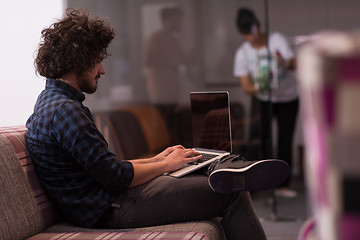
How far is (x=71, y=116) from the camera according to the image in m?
1.62

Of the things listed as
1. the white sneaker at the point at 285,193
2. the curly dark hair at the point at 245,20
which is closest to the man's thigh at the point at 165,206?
the curly dark hair at the point at 245,20

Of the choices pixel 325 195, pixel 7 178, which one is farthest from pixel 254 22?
pixel 325 195

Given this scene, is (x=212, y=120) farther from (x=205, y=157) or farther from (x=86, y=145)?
(x=86, y=145)

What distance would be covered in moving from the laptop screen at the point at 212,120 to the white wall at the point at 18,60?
1.05 m

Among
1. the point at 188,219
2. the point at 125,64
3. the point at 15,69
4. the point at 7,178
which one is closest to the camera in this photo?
the point at 7,178

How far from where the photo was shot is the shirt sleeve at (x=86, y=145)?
1597 millimetres

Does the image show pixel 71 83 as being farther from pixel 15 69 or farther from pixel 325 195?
pixel 325 195

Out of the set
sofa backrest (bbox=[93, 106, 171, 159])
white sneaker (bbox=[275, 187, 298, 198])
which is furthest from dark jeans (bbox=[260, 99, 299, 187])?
sofa backrest (bbox=[93, 106, 171, 159])

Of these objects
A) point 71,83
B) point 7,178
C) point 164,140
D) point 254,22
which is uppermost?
point 254,22

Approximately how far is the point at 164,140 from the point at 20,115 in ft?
3.83

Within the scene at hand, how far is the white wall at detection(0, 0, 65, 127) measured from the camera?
2688mm

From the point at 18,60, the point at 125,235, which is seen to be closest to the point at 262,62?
the point at 18,60

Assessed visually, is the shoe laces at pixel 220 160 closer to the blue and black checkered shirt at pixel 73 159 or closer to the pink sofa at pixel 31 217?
the pink sofa at pixel 31 217

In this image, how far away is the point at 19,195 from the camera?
163cm
